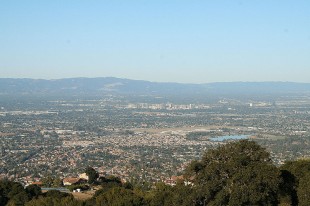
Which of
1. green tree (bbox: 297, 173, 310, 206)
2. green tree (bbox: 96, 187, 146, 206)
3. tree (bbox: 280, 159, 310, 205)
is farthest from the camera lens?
green tree (bbox: 96, 187, 146, 206)

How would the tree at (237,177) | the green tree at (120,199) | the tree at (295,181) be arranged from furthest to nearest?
the green tree at (120,199) → the tree at (295,181) → the tree at (237,177)

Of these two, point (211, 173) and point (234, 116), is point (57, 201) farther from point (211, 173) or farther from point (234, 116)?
point (234, 116)

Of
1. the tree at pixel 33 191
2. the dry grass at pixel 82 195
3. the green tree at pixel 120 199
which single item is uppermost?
the green tree at pixel 120 199

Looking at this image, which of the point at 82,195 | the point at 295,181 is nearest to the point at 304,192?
the point at 295,181

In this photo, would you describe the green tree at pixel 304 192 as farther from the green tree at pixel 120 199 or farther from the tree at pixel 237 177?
the green tree at pixel 120 199

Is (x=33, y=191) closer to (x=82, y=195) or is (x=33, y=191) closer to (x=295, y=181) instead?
(x=82, y=195)

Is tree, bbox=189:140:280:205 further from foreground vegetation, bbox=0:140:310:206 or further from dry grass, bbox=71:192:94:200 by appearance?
dry grass, bbox=71:192:94:200

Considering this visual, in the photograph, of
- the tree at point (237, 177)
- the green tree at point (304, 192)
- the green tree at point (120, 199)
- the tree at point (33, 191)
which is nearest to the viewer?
the tree at point (237, 177)

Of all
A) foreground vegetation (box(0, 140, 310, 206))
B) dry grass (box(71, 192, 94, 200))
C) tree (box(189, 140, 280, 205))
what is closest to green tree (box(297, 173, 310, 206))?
foreground vegetation (box(0, 140, 310, 206))

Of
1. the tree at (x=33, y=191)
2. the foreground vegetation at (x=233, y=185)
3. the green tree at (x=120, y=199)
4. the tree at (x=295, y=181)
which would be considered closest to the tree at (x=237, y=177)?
the foreground vegetation at (x=233, y=185)

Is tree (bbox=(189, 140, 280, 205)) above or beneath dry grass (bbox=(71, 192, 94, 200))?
above
